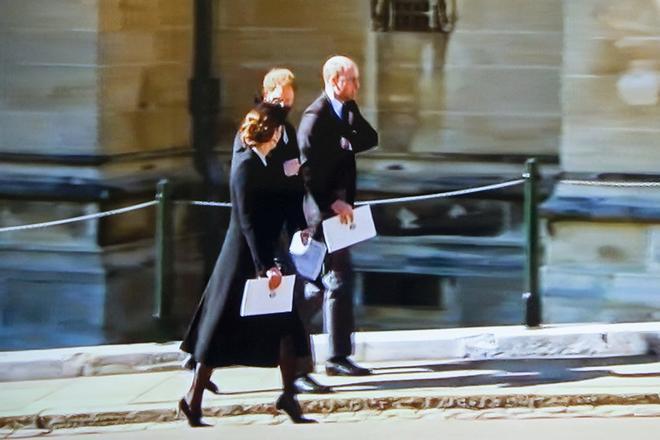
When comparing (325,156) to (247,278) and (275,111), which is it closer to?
(275,111)

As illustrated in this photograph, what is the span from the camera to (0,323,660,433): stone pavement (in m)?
6.70

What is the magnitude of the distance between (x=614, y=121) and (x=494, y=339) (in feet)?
4.31

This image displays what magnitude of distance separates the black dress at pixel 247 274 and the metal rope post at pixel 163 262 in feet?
2.26

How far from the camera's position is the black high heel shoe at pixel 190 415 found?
21.8 feet

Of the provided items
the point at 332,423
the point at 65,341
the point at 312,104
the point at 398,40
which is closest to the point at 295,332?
the point at 332,423

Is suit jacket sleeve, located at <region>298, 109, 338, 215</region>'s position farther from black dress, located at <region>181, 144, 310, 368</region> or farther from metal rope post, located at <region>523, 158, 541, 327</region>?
metal rope post, located at <region>523, 158, 541, 327</region>

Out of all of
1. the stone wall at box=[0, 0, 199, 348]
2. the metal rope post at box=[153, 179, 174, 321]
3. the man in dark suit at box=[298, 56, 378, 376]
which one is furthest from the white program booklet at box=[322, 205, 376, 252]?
the stone wall at box=[0, 0, 199, 348]

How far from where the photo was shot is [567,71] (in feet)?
25.6

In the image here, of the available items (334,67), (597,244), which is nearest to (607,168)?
(597,244)

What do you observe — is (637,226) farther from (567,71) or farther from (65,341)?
(65,341)

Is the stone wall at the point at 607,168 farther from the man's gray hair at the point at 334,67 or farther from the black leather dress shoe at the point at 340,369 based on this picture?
the man's gray hair at the point at 334,67

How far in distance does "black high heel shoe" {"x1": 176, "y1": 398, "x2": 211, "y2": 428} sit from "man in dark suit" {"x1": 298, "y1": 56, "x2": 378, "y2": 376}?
0.67 m

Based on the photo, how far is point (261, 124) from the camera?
661 centimetres

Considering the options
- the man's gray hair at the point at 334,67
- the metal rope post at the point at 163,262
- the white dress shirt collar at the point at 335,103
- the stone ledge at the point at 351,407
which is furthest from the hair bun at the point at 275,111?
the stone ledge at the point at 351,407
